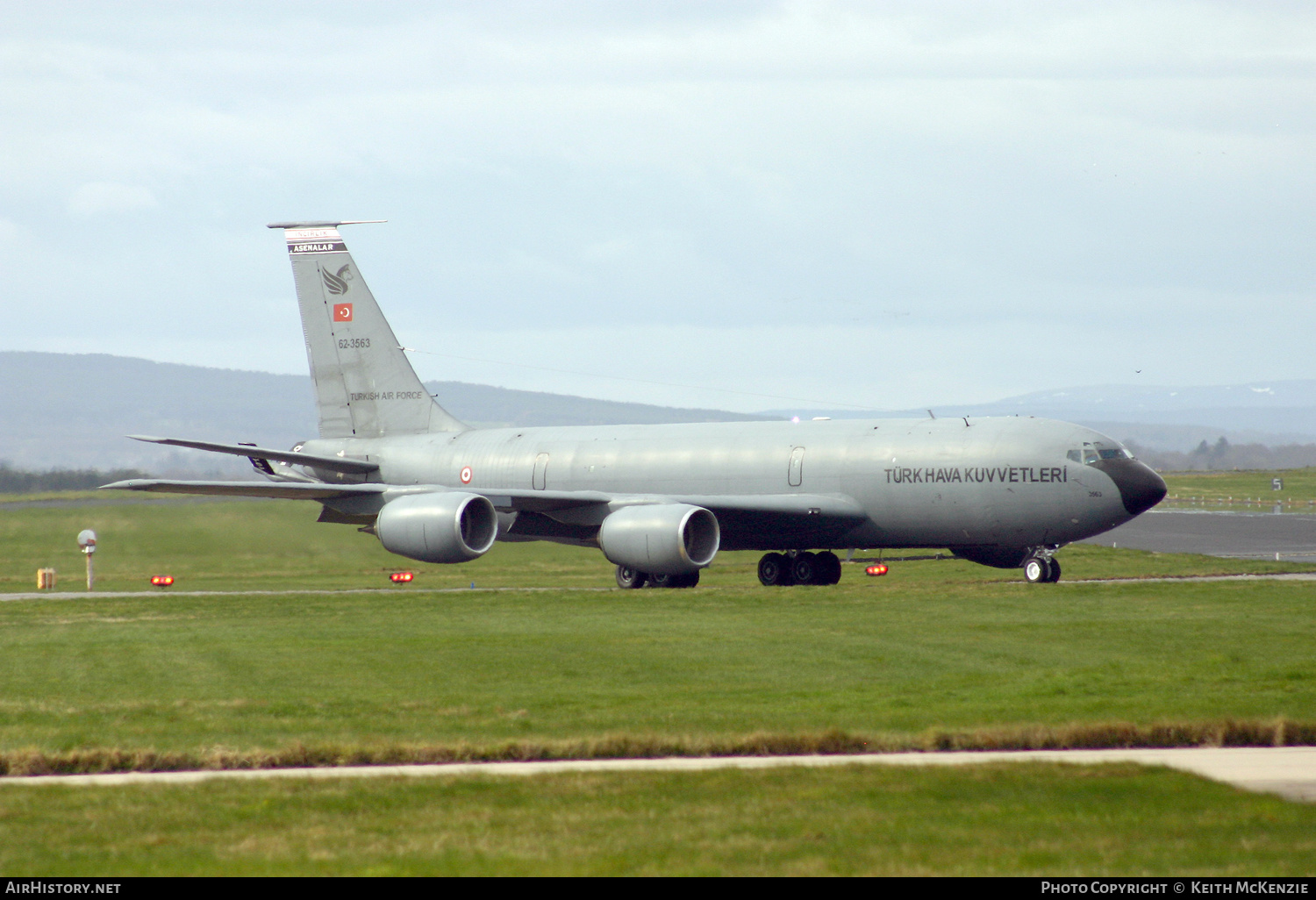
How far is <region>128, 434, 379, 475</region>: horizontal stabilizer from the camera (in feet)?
118

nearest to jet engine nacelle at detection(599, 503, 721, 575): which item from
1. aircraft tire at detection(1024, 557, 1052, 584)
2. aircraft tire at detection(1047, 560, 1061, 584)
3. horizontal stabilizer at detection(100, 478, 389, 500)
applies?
horizontal stabilizer at detection(100, 478, 389, 500)

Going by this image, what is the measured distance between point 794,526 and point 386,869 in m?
26.6

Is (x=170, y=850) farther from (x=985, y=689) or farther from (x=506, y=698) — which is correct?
(x=985, y=689)

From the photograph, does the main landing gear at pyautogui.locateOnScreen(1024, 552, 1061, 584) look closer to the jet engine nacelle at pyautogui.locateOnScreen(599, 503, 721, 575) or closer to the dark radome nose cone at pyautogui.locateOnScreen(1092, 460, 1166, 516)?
the dark radome nose cone at pyautogui.locateOnScreen(1092, 460, 1166, 516)

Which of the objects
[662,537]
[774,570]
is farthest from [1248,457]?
[662,537]

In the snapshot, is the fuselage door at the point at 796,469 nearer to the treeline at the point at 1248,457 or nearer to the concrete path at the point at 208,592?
the concrete path at the point at 208,592

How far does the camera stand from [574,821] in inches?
395

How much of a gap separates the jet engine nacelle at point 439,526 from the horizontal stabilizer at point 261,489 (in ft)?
7.99

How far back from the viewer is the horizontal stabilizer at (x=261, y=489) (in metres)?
34.9

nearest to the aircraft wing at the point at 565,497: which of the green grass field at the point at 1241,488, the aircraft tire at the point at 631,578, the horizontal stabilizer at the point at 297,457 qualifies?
the horizontal stabilizer at the point at 297,457

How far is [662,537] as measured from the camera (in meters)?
32.7

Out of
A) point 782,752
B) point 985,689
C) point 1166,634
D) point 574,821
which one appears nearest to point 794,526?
point 1166,634

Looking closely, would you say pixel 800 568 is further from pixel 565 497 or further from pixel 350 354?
pixel 350 354
